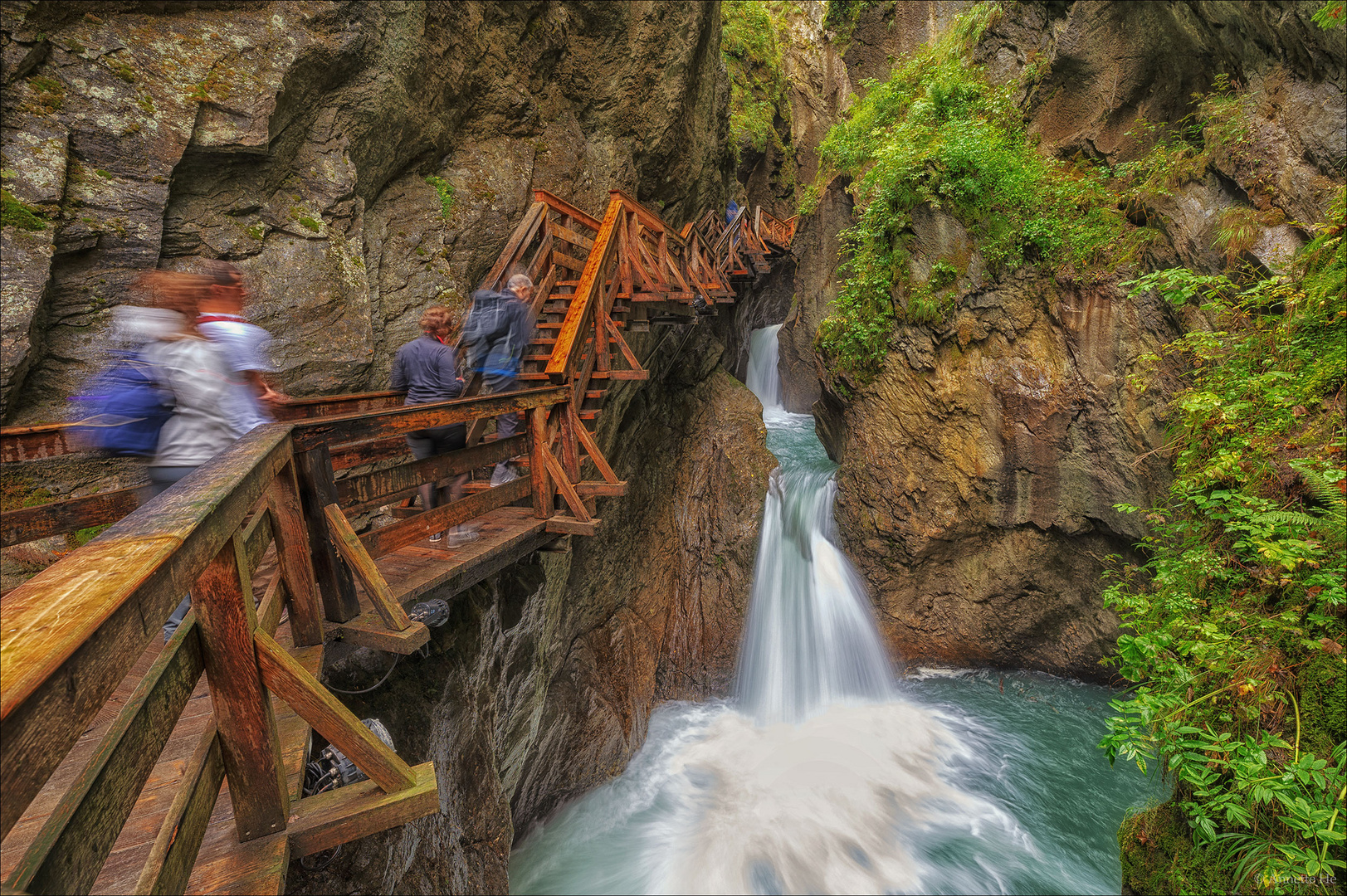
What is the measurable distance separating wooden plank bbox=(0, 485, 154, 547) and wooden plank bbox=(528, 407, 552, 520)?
7.18 feet

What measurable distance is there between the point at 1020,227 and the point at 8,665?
1058 cm

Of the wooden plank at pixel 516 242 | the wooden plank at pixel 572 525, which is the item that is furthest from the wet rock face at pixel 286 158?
the wooden plank at pixel 572 525

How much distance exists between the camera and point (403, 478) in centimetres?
338

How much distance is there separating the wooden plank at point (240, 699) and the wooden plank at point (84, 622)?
0.16m

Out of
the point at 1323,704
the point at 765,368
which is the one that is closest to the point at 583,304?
the point at 1323,704

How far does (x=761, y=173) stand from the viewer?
20.6 m

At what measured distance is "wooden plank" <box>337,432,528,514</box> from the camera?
122 inches

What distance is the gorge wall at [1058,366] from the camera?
5941 millimetres

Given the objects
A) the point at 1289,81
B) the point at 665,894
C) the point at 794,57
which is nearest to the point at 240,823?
the point at 665,894

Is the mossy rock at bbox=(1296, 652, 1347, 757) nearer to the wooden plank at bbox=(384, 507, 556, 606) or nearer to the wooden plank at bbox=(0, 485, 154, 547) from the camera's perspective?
the wooden plank at bbox=(384, 507, 556, 606)

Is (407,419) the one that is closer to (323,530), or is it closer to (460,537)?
(323,530)

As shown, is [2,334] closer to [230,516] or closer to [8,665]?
[230,516]

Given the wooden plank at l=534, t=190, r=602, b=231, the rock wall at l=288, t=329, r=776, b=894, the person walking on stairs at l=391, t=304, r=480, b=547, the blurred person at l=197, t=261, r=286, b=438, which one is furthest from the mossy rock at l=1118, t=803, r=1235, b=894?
the wooden plank at l=534, t=190, r=602, b=231

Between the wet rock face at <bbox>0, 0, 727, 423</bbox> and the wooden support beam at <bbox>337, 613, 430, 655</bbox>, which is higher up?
the wet rock face at <bbox>0, 0, 727, 423</bbox>
